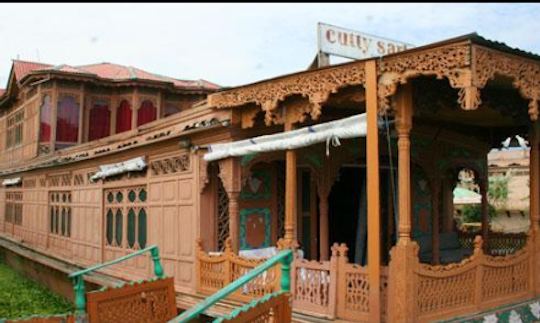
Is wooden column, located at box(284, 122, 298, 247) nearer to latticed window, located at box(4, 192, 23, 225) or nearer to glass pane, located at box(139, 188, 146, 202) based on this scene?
glass pane, located at box(139, 188, 146, 202)

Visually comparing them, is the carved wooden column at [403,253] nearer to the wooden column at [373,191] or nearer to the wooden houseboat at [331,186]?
the wooden houseboat at [331,186]

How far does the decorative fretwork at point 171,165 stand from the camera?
362 inches

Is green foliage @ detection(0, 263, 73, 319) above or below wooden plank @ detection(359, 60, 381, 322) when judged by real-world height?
below

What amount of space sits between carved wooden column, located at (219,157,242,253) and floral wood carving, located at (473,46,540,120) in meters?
3.84

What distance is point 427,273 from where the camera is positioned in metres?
5.89

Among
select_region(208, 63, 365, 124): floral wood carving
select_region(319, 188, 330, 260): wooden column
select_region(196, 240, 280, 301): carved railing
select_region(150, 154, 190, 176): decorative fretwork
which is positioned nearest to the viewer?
select_region(208, 63, 365, 124): floral wood carving

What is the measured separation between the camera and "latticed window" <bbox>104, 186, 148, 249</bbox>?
1058 cm

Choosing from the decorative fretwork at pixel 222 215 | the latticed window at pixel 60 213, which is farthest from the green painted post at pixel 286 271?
the latticed window at pixel 60 213

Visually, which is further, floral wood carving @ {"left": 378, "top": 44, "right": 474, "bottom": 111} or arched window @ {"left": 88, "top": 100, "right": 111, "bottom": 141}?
arched window @ {"left": 88, "top": 100, "right": 111, "bottom": 141}

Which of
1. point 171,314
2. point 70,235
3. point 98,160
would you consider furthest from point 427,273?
point 70,235

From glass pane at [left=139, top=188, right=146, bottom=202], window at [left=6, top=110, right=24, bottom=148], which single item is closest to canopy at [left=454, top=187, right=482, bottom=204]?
glass pane at [left=139, top=188, right=146, bottom=202]

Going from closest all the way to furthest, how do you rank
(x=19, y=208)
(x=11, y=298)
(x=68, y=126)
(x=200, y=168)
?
(x=200, y=168), (x=11, y=298), (x=68, y=126), (x=19, y=208)

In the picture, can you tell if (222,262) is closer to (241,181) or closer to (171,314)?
(241,181)

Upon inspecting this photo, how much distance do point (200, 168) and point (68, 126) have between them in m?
11.8
